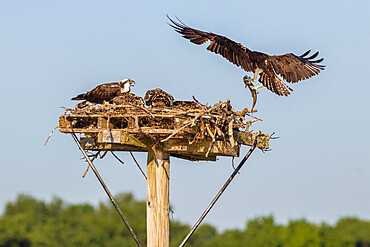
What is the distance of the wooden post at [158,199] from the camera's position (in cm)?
897

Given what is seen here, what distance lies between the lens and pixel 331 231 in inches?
2141

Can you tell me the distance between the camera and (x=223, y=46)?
10.6 meters

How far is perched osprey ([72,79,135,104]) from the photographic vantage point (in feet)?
35.3

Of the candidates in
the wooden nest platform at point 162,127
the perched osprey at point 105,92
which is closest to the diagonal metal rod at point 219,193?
the wooden nest platform at point 162,127

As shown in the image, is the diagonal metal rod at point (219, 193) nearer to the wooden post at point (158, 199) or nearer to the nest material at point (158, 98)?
the wooden post at point (158, 199)

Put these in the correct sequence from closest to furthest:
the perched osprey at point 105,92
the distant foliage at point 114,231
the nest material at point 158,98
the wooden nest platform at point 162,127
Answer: the wooden nest platform at point 162,127
the nest material at point 158,98
the perched osprey at point 105,92
the distant foliage at point 114,231

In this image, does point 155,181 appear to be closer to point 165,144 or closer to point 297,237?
point 165,144

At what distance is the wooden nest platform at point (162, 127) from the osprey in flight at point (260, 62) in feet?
4.20

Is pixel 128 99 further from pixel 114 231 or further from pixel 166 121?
pixel 114 231

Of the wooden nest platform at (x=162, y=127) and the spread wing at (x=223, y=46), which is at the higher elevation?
the spread wing at (x=223, y=46)

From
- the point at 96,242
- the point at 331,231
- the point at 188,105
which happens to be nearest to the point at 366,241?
the point at 331,231

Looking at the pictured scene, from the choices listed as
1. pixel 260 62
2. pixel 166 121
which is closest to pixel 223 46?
pixel 260 62

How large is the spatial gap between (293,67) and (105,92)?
8.12 ft

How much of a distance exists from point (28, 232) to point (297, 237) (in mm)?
17847
